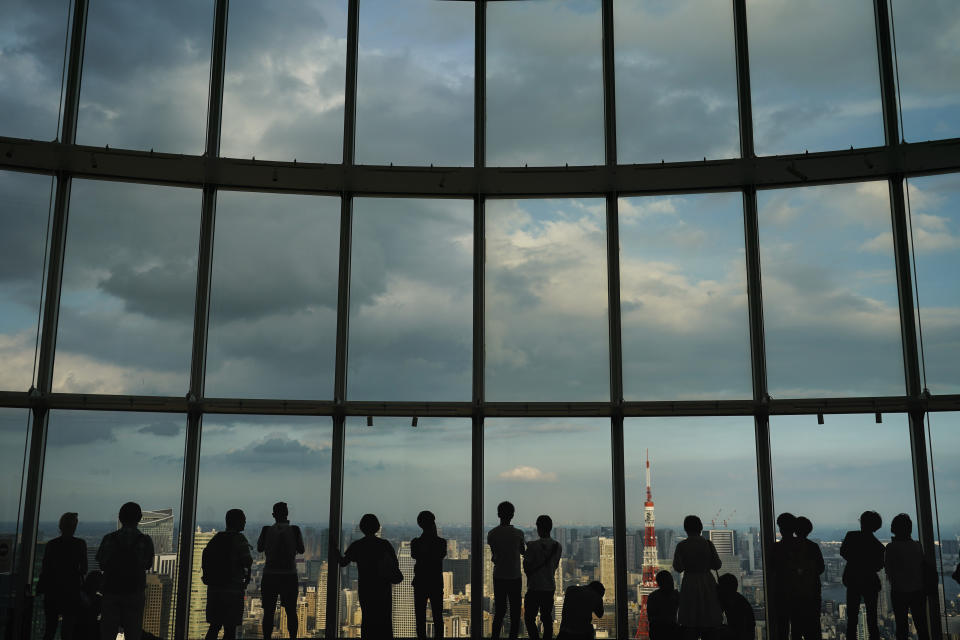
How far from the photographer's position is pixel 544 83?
28.0 feet

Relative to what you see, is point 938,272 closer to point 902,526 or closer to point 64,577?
point 902,526

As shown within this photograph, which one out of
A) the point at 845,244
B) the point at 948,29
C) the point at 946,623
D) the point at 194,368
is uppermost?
the point at 948,29

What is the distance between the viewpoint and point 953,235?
7742 millimetres

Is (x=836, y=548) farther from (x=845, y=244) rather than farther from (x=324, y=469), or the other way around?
(x=324, y=469)

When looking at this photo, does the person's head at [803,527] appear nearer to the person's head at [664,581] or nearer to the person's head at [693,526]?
the person's head at [693,526]

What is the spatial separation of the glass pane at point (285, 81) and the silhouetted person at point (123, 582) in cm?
398

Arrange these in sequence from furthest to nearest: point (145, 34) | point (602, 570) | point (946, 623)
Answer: point (145, 34), point (602, 570), point (946, 623)

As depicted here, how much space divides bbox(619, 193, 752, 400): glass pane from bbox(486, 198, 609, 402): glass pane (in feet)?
0.97

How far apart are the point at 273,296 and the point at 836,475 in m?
5.89

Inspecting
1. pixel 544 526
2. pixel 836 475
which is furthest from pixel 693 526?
pixel 836 475

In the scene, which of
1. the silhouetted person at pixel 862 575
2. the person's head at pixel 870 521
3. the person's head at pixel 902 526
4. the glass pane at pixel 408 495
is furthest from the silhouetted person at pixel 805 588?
the glass pane at pixel 408 495

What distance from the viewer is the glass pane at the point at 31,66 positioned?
782 centimetres

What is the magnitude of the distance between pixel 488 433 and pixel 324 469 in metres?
1.69

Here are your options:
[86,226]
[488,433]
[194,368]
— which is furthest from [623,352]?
[86,226]
